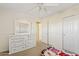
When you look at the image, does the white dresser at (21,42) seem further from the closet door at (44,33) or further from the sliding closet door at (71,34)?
the sliding closet door at (71,34)

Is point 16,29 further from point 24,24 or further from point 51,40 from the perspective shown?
point 51,40

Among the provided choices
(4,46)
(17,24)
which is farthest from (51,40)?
(4,46)

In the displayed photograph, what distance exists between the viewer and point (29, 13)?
1.84 m

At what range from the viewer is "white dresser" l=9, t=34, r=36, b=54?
71.7 inches

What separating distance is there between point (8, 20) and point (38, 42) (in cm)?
78

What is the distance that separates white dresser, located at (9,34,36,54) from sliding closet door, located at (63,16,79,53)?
0.76 metres

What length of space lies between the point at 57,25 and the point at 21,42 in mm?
900

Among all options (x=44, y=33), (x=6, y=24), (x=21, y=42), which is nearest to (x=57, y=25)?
(x=44, y=33)

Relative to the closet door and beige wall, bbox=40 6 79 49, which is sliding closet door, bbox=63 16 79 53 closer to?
beige wall, bbox=40 6 79 49

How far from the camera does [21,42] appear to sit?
1.85m

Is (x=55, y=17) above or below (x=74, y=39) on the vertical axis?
above

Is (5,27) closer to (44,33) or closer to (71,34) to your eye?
(44,33)

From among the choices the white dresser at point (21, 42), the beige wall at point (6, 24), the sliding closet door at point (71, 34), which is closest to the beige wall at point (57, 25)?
the sliding closet door at point (71, 34)

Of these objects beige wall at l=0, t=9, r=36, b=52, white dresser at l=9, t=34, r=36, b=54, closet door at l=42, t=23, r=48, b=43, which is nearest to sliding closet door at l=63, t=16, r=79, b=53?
closet door at l=42, t=23, r=48, b=43
